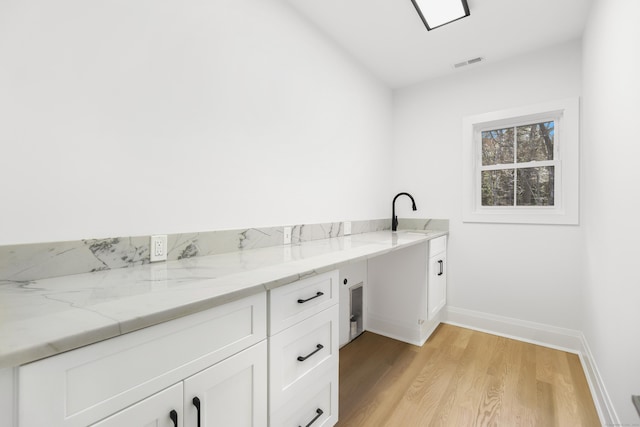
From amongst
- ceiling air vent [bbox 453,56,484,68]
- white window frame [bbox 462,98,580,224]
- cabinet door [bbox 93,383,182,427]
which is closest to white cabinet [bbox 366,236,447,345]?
white window frame [bbox 462,98,580,224]

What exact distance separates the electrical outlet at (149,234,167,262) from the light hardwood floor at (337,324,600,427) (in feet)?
4.02

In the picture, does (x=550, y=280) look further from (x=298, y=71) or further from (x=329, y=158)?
(x=298, y=71)

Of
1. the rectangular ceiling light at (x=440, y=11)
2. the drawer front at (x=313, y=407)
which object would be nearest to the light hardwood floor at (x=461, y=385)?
the drawer front at (x=313, y=407)

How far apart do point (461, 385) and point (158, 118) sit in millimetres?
2247

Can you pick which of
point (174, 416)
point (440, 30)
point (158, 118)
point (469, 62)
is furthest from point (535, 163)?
point (174, 416)

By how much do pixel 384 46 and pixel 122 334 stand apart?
8.55 ft

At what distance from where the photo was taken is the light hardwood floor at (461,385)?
59.7 inches

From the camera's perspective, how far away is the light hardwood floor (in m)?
1.52

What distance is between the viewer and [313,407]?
1.21 metres

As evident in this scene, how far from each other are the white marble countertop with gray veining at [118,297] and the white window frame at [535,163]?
77.7 inches

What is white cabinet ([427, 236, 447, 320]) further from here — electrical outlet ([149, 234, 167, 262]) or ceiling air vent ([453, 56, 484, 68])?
electrical outlet ([149, 234, 167, 262])

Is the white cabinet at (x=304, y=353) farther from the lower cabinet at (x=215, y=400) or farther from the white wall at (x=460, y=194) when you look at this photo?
the white wall at (x=460, y=194)

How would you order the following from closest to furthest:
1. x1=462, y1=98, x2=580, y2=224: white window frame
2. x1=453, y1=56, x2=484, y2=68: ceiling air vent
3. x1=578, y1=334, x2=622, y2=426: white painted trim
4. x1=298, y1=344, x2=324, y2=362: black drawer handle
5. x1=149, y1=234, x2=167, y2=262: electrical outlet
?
x1=298, y1=344, x2=324, y2=362: black drawer handle < x1=149, y1=234, x2=167, y2=262: electrical outlet < x1=578, y1=334, x2=622, y2=426: white painted trim < x1=462, y1=98, x2=580, y2=224: white window frame < x1=453, y1=56, x2=484, y2=68: ceiling air vent

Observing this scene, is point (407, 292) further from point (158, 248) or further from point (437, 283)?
point (158, 248)
